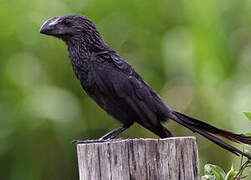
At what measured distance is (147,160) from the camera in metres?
2.20

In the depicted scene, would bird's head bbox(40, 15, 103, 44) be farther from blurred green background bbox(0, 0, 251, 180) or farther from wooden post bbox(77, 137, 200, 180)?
blurred green background bbox(0, 0, 251, 180)

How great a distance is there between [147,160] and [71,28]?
4.24 feet

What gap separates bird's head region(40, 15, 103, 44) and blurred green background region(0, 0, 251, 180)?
4.16 feet

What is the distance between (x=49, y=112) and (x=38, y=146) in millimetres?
306

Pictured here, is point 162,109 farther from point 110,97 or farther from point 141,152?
point 141,152

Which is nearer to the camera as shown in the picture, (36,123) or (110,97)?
(110,97)

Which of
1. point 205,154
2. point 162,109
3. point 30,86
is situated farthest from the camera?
point 30,86

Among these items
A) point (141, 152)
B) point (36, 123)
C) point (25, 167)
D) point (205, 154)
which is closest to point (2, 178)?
point (25, 167)

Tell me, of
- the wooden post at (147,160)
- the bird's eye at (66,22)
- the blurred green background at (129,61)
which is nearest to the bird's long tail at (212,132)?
the wooden post at (147,160)

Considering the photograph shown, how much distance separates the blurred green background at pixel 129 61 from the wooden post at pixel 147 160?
2088 mm

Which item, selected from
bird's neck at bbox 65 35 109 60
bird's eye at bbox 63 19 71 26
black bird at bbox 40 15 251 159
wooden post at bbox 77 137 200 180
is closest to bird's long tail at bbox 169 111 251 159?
black bird at bbox 40 15 251 159

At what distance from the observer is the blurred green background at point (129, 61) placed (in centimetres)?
437

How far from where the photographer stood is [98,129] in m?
4.43

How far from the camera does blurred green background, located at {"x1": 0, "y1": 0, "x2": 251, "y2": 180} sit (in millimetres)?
4367
